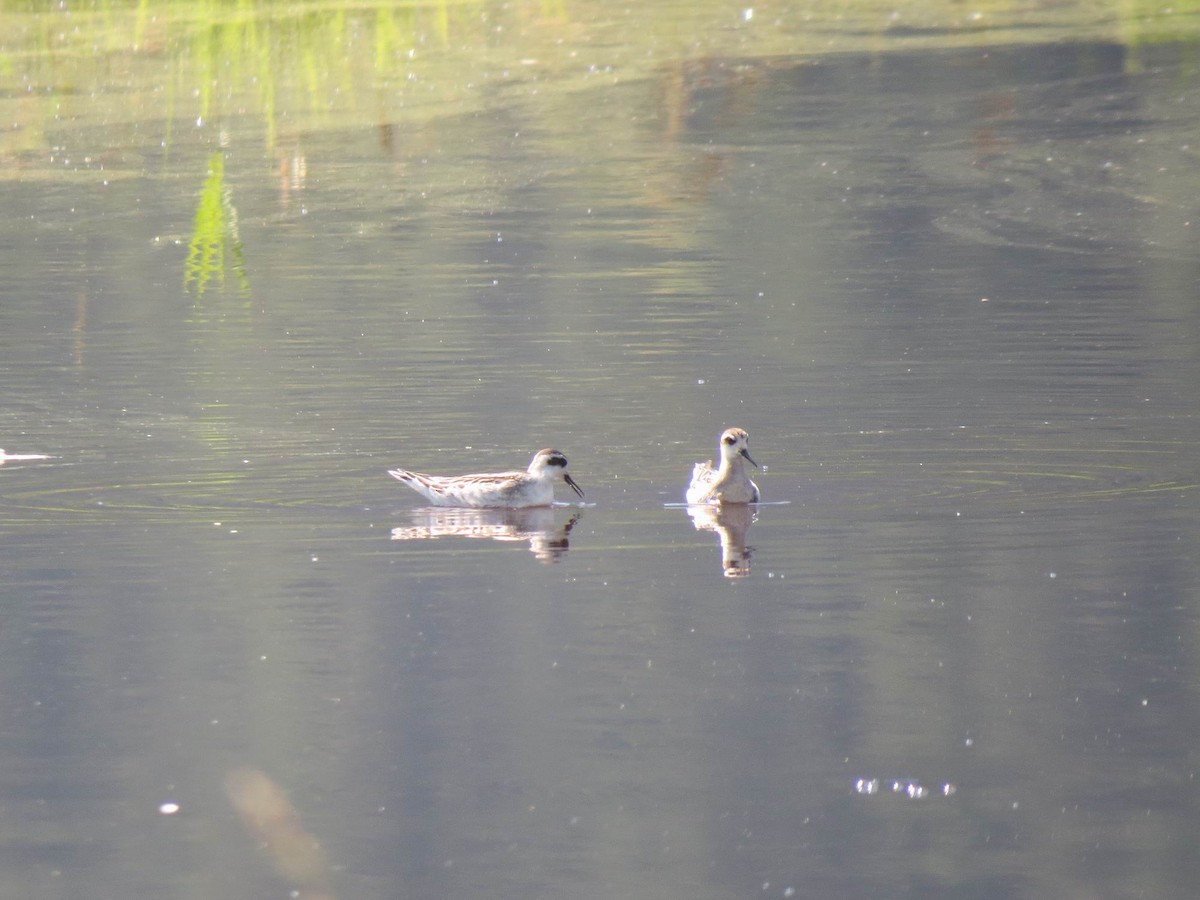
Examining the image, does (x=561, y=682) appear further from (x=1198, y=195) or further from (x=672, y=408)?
(x=1198, y=195)

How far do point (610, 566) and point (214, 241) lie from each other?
13398 mm

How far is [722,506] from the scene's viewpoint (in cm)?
970

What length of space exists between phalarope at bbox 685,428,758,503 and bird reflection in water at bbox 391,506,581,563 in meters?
0.54

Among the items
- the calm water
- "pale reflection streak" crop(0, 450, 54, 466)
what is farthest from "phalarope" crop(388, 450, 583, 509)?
"pale reflection streak" crop(0, 450, 54, 466)

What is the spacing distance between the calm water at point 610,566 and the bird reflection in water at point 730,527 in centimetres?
4

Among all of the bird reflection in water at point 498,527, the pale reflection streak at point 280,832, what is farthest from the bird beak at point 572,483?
the pale reflection streak at point 280,832

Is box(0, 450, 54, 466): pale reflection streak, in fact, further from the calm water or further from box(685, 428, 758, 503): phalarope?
box(685, 428, 758, 503): phalarope

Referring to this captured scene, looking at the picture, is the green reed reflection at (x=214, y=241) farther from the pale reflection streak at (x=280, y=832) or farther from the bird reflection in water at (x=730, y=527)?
the pale reflection streak at (x=280, y=832)

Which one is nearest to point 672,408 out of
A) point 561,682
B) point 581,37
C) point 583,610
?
point 583,610

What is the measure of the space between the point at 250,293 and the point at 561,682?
11.5 meters

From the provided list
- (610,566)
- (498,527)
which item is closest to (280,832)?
(610,566)

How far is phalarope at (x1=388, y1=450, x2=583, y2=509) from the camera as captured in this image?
9906 mm

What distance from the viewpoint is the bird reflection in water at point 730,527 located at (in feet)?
28.3

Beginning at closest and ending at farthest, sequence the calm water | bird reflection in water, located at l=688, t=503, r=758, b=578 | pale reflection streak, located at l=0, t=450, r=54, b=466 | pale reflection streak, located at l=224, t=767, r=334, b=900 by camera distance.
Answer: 1. pale reflection streak, located at l=224, t=767, r=334, b=900
2. the calm water
3. bird reflection in water, located at l=688, t=503, r=758, b=578
4. pale reflection streak, located at l=0, t=450, r=54, b=466
